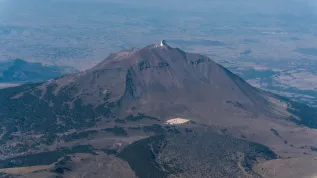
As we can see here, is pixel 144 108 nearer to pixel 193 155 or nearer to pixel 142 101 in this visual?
pixel 142 101

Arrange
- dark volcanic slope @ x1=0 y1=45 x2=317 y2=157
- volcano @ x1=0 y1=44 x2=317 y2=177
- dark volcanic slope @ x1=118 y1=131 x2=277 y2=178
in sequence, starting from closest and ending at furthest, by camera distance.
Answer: dark volcanic slope @ x1=118 y1=131 x2=277 y2=178, volcano @ x1=0 y1=44 x2=317 y2=177, dark volcanic slope @ x1=0 y1=45 x2=317 y2=157

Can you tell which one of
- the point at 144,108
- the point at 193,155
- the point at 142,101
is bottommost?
the point at 193,155

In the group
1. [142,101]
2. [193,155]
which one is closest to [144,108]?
[142,101]

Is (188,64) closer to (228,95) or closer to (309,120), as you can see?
(228,95)

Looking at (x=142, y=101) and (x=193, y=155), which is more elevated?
(x=142, y=101)

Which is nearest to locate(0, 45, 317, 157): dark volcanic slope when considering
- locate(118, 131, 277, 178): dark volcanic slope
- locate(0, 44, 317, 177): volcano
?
locate(0, 44, 317, 177): volcano

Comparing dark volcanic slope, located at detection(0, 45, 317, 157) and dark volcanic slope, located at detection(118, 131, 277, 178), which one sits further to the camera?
dark volcanic slope, located at detection(0, 45, 317, 157)

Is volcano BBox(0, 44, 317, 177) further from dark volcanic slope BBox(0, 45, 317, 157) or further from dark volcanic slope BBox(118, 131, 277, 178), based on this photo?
dark volcanic slope BBox(118, 131, 277, 178)

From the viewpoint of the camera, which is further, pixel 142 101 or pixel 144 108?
pixel 142 101
